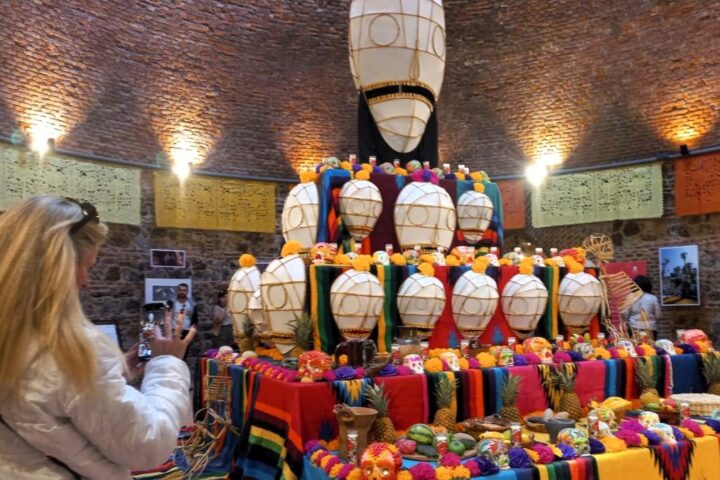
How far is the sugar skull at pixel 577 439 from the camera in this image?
9.34 feet

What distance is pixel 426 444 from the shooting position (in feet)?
9.71

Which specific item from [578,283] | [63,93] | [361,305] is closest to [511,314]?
[578,283]

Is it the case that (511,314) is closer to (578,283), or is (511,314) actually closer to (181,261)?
(578,283)

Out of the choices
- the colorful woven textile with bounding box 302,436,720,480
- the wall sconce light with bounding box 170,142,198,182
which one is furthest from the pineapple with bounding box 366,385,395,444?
the wall sconce light with bounding box 170,142,198,182

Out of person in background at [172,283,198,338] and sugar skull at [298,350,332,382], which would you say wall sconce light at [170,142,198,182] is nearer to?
person in background at [172,283,198,338]

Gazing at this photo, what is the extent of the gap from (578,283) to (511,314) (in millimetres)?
560

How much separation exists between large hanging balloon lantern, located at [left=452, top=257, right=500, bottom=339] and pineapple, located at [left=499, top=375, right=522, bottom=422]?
0.58 meters

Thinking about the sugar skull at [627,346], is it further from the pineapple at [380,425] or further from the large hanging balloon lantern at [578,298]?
the pineapple at [380,425]

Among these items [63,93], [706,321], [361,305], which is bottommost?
[706,321]

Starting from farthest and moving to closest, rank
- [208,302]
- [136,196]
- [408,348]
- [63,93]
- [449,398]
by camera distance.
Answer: [208,302] → [136,196] → [63,93] → [408,348] → [449,398]

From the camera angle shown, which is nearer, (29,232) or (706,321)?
(29,232)

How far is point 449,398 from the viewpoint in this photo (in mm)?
3311

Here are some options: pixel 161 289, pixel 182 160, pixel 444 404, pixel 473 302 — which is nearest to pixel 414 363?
pixel 444 404

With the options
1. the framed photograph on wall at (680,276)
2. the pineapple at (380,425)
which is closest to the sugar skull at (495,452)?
the pineapple at (380,425)
